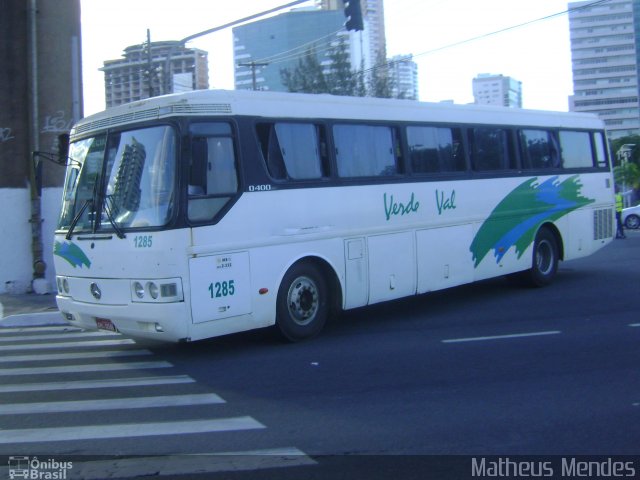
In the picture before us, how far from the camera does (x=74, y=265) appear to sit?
912 cm

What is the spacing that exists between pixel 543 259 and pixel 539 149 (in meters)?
2.15

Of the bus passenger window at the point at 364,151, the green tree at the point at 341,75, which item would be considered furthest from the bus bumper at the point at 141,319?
the green tree at the point at 341,75

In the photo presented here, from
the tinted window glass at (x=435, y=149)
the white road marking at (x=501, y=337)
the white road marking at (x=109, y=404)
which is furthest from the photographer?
the tinted window glass at (x=435, y=149)

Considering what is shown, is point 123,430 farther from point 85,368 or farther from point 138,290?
point 85,368

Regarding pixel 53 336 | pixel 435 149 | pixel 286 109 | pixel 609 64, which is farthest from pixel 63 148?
pixel 609 64

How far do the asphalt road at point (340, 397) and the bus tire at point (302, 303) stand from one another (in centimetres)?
25

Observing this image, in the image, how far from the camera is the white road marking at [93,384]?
7.63 metres

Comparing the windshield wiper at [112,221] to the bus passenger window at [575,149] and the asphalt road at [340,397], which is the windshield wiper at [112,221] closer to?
the asphalt road at [340,397]

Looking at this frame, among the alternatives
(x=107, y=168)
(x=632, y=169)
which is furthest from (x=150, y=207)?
(x=632, y=169)

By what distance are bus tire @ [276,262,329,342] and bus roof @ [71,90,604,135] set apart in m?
2.11

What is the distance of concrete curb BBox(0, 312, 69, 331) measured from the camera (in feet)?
42.7

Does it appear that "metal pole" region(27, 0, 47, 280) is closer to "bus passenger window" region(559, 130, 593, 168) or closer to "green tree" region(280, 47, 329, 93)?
"bus passenger window" region(559, 130, 593, 168)

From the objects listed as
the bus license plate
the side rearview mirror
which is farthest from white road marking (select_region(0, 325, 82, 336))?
the bus license plate

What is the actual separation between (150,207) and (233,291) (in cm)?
138
